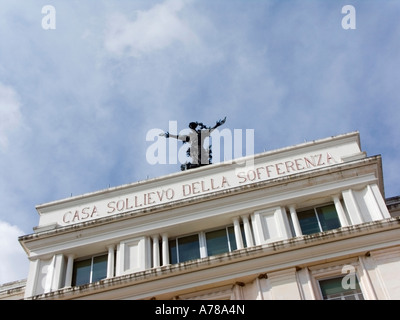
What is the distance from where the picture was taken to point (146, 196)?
23641mm

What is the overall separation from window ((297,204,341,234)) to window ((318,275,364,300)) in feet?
7.44

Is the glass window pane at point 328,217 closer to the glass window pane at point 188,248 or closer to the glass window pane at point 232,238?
the glass window pane at point 232,238

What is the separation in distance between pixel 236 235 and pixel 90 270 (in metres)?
5.72

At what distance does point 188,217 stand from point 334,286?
6.07 metres

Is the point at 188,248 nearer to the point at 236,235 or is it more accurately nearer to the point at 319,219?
the point at 236,235

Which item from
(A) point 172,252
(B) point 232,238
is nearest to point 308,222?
(B) point 232,238

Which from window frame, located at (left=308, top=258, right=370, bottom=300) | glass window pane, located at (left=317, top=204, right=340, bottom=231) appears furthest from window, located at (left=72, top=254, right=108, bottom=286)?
glass window pane, located at (left=317, top=204, right=340, bottom=231)

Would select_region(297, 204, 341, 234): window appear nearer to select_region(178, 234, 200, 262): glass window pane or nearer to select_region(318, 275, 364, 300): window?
select_region(318, 275, 364, 300): window

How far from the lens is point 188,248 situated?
21.9m

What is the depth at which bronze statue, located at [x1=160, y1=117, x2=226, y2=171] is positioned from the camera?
26.5 m

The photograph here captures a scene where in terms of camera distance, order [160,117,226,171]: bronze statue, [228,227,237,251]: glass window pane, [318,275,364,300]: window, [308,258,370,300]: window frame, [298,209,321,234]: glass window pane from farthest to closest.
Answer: [160,117,226,171]: bronze statue
[228,227,237,251]: glass window pane
[298,209,321,234]: glass window pane
[308,258,370,300]: window frame
[318,275,364,300]: window

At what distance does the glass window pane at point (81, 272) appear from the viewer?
21.6 meters
